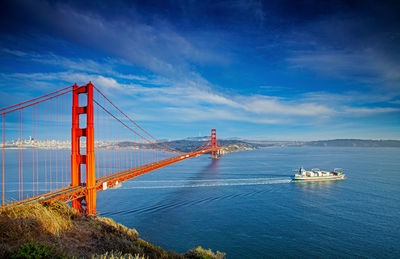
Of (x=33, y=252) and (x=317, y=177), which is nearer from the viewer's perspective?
(x=33, y=252)

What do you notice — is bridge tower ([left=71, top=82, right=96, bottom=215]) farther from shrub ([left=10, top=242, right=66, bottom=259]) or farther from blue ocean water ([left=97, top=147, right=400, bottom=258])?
shrub ([left=10, top=242, right=66, bottom=259])

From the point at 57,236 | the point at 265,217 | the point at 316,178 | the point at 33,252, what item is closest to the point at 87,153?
the point at 57,236

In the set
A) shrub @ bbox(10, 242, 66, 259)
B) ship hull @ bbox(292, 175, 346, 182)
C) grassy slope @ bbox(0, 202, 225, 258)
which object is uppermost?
shrub @ bbox(10, 242, 66, 259)

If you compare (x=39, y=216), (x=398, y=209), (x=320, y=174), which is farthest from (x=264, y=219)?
(x=320, y=174)

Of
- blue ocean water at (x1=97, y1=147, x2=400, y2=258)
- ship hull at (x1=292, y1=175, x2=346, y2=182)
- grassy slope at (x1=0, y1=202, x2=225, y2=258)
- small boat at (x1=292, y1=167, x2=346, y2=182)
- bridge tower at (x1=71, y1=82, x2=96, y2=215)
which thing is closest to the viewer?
grassy slope at (x1=0, y1=202, x2=225, y2=258)

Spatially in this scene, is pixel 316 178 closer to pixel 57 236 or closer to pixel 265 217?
pixel 265 217

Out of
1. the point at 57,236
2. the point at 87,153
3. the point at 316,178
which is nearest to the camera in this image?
the point at 57,236

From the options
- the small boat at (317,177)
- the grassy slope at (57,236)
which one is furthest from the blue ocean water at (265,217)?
the grassy slope at (57,236)

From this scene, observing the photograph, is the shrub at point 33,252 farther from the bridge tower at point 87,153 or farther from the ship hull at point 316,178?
the ship hull at point 316,178

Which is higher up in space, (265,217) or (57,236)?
(57,236)

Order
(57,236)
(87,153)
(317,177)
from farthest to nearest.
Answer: (317,177) < (87,153) < (57,236)

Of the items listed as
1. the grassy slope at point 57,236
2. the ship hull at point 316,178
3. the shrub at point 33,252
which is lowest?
the ship hull at point 316,178

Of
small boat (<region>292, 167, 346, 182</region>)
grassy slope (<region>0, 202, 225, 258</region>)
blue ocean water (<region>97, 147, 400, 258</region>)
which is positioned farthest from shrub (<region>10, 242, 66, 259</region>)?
small boat (<region>292, 167, 346, 182</region>)

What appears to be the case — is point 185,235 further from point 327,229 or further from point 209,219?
point 327,229
